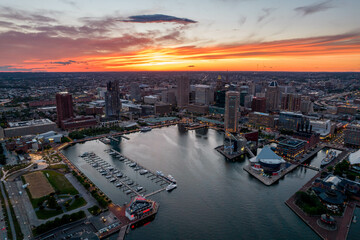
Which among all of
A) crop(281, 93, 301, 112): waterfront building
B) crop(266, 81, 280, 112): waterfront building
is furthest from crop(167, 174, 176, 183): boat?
crop(281, 93, 301, 112): waterfront building

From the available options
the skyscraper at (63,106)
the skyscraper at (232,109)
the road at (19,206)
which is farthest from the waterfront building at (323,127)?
the skyscraper at (63,106)

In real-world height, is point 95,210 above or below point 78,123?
below

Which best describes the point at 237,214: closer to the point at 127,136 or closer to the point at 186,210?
the point at 186,210

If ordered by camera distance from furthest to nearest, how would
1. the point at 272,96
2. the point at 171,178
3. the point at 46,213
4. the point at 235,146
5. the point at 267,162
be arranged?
the point at 272,96, the point at 235,146, the point at 267,162, the point at 171,178, the point at 46,213

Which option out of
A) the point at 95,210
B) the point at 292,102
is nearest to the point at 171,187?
the point at 95,210

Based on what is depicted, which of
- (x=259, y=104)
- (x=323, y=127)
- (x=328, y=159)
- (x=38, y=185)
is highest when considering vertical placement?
(x=259, y=104)

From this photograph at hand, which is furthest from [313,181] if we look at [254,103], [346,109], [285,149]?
[346,109]

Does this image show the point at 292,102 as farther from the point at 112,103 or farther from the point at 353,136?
the point at 112,103

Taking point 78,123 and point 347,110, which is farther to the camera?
point 347,110
